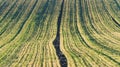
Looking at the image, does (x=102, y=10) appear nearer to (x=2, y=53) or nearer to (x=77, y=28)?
(x=77, y=28)

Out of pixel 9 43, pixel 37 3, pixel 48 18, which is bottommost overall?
pixel 9 43

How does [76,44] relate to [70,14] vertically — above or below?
below

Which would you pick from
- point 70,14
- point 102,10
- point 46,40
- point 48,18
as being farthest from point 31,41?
point 102,10

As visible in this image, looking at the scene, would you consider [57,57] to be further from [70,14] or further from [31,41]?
[70,14]

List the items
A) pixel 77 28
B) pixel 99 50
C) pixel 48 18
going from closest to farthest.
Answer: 1. pixel 99 50
2. pixel 77 28
3. pixel 48 18

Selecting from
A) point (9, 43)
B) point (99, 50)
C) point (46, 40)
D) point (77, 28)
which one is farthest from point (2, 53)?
point (77, 28)

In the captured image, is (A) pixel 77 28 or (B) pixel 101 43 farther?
(A) pixel 77 28

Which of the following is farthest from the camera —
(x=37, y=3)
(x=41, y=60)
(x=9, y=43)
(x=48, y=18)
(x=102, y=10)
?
(x=37, y=3)
